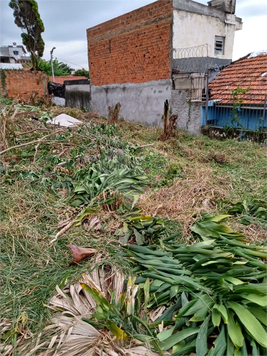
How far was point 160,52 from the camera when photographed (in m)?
8.70

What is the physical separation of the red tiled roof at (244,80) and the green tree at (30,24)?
1282cm

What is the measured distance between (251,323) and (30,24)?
20402mm

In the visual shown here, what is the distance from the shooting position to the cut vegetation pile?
1.67m

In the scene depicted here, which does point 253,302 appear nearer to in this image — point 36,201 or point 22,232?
point 22,232

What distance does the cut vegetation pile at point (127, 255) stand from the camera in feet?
5.49

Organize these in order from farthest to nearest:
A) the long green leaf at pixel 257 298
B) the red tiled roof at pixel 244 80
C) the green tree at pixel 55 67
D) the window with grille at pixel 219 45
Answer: the green tree at pixel 55 67 < the window with grille at pixel 219 45 < the red tiled roof at pixel 244 80 < the long green leaf at pixel 257 298

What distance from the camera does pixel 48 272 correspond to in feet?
7.77

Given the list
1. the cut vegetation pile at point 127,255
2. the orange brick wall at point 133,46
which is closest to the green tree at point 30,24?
the orange brick wall at point 133,46

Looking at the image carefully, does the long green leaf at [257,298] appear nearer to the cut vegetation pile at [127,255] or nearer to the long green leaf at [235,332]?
the cut vegetation pile at [127,255]

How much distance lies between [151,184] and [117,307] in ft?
7.85

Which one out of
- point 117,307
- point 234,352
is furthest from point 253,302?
point 117,307

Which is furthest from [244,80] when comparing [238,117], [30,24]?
[30,24]

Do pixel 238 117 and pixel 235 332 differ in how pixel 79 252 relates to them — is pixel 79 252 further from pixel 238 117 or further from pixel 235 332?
pixel 238 117

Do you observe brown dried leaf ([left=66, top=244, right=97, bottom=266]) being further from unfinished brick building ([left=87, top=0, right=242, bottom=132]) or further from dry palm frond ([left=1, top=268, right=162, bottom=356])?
unfinished brick building ([left=87, top=0, right=242, bottom=132])
